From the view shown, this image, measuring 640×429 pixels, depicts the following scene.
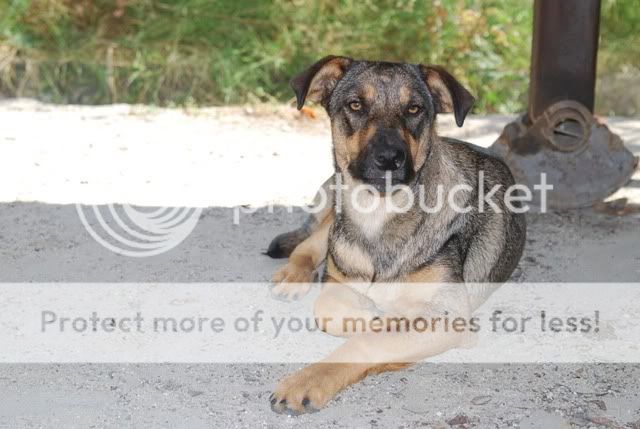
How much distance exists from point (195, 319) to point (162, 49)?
5.96 meters

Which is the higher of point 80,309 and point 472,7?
point 472,7

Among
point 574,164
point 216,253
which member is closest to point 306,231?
point 216,253

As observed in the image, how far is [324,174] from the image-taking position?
7.73 metres

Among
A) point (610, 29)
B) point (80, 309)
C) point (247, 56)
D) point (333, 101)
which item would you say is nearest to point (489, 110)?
point (610, 29)

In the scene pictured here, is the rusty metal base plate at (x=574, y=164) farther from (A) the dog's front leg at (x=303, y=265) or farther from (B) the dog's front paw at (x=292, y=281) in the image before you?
(B) the dog's front paw at (x=292, y=281)

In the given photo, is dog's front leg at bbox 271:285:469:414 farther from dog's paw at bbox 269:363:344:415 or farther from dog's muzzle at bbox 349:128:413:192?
dog's muzzle at bbox 349:128:413:192

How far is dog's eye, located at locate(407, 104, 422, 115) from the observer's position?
15.8 ft

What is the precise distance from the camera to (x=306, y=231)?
596 centimetres

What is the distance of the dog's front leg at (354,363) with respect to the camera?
13.5 feet

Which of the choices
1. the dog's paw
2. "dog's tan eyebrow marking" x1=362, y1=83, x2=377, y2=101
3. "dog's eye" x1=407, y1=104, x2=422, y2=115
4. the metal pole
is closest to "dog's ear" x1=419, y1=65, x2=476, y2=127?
"dog's eye" x1=407, y1=104, x2=422, y2=115

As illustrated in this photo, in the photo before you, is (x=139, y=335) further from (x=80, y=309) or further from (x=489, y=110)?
(x=489, y=110)

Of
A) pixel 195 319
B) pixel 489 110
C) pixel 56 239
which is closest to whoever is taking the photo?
pixel 195 319

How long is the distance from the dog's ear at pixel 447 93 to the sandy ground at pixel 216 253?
135cm

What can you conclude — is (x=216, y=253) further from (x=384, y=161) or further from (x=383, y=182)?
(x=384, y=161)
